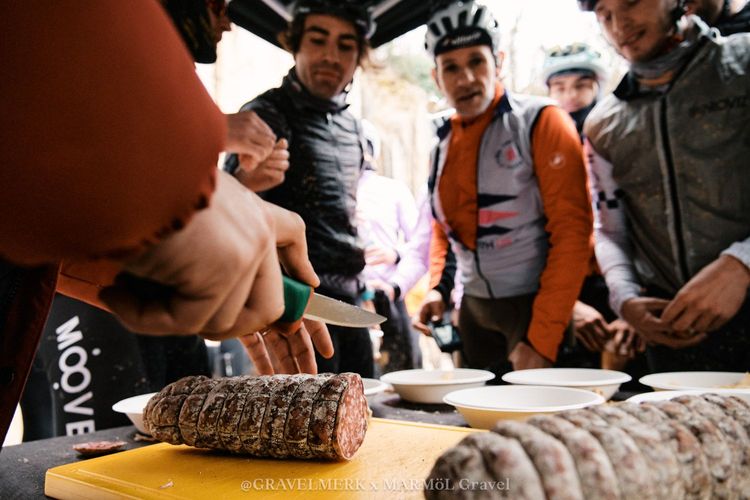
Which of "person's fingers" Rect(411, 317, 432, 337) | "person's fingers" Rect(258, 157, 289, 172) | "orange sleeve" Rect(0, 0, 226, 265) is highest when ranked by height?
"person's fingers" Rect(258, 157, 289, 172)

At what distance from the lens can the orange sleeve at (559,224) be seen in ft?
9.51

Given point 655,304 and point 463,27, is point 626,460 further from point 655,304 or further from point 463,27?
point 463,27

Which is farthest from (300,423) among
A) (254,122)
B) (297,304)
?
(254,122)

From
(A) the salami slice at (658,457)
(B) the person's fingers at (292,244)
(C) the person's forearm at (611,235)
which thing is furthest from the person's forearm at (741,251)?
(B) the person's fingers at (292,244)

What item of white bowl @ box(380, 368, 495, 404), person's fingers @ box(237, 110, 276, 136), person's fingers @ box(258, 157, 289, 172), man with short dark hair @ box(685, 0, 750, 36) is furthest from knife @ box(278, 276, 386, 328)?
man with short dark hair @ box(685, 0, 750, 36)

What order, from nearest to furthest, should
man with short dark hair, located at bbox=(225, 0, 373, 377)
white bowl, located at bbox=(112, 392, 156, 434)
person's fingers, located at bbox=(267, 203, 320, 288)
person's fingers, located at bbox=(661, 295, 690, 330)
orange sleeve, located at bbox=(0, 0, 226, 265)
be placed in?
orange sleeve, located at bbox=(0, 0, 226, 265) → person's fingers, located at bbox=(267, 203, 320, 288) → white bowl, located at bbox=(112, 392, 156, 434) → person's fingers, located at bbox=(661, 295, 690, 330) → man with short dark hair, located at bbox=(225, 0, 373, 377)

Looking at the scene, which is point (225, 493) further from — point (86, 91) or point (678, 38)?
point (678, 38)

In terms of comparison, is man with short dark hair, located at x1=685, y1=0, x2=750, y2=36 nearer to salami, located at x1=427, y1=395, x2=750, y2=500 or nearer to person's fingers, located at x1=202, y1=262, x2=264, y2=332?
salami, located at x1=427, y1=395, x2=750, y2=500

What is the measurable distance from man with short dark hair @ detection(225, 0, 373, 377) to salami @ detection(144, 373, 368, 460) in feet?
4.25

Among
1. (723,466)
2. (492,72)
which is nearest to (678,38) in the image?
(492,72)

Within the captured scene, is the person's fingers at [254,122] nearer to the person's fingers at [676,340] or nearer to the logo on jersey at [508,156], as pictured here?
the logo on jersey at [508,156]

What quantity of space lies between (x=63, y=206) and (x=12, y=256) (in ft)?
0.37

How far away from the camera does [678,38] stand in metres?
2.69

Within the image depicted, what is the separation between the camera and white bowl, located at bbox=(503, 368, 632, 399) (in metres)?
2.01
